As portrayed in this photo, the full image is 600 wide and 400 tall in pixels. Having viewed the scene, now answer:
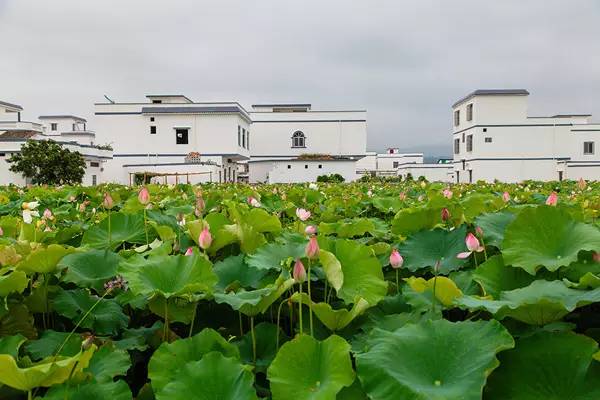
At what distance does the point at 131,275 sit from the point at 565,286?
804 mm

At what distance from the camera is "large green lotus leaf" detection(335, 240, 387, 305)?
3.52 ft

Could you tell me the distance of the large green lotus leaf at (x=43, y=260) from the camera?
114 centimetres

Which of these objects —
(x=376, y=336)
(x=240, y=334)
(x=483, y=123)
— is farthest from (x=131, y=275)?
(x=483, y=123)

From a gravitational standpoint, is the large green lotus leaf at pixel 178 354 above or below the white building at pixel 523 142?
below

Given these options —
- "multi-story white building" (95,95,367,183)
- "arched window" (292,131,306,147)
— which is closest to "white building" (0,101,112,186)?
"multi-story white building" (95,95,367,183)

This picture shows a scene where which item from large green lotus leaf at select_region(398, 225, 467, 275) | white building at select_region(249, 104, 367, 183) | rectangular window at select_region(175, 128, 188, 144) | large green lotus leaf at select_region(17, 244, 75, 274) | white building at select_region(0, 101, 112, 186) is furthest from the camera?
white building at select_region(249, 104, 367, 183)

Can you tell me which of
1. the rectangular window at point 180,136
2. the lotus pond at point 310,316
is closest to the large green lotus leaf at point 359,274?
the lotus pond at point 310,316

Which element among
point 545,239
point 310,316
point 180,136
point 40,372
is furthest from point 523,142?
point 40,372

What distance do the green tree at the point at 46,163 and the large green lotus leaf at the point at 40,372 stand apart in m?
29.5

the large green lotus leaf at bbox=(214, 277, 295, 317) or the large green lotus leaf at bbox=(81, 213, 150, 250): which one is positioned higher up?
the large green lotus leaf at bbox=(81, 213, 150, 250)

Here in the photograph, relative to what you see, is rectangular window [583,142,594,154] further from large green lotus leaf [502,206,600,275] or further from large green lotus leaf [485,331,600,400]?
large green lotus leaf [485,331,600,400]

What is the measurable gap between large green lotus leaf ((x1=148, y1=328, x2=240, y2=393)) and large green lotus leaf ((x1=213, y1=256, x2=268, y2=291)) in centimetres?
29

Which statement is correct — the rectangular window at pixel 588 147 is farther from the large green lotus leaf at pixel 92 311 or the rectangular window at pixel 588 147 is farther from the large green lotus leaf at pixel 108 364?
the large green lotus leaf at pixel 108 364

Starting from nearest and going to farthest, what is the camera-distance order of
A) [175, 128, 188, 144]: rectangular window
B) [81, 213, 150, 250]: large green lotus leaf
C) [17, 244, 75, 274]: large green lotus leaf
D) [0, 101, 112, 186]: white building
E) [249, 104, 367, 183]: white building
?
[17, 244, 75, 274]: large green lotus leaf < [81, 213, 150, 250]: large green lotus leaf < [0, 101, 112, 186]: white building < [175, 128, 188, 144]: rectangular window < [249, 104, 367, 183]: white building
